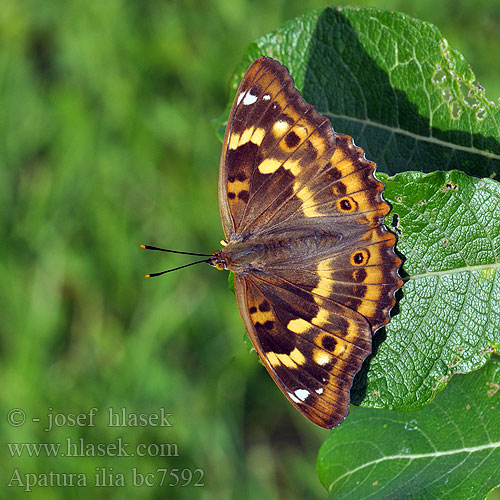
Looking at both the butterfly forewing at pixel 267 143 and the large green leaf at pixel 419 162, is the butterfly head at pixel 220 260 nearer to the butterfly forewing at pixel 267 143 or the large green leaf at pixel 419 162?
the butterfly forewing at pixel 267 143

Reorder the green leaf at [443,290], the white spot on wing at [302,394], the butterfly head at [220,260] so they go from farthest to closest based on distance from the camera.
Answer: the butterfly head at [220,260] < the white spot on wing at [302,394] < the green leaf at [443,290]

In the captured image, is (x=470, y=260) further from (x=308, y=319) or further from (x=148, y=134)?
(x=148, y=134)

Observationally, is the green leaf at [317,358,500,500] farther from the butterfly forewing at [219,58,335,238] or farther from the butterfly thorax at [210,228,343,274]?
the butterfly forewing at [219,58,335,238]

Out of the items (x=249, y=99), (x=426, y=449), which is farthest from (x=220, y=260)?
(x=426, y=449)

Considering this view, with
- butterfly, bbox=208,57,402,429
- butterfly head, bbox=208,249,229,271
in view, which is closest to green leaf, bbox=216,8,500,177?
butterfly, bbox=208,57,402,429

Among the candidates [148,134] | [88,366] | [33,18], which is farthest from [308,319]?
[33,18]

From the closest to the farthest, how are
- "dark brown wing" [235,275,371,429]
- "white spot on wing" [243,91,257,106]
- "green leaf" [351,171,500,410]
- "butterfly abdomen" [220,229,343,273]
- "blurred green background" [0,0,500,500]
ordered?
"green leaf" [351,171,500,410], "dark brown wing" [235,275,371,429], "white spot on wing" [243,91,257,106], "butterfly abdomen" [220,229,343,273], "blurred green background" [0,0,500,500]

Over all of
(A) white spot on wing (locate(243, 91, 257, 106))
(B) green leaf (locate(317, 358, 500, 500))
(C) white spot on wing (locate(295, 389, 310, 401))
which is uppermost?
(A) white spot on wing (locate(243, 91, 257, 106))

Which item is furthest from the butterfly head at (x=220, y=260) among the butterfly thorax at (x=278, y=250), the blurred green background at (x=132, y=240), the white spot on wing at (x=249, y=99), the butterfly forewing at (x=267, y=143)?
the blurred green background at (x=132, y=240)

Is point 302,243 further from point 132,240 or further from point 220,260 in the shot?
point 132,240
